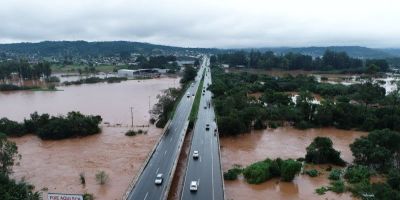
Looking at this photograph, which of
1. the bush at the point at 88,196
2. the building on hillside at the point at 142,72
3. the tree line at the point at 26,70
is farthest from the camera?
the building on hillside at the point at 142,72

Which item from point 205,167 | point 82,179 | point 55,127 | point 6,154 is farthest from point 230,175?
point 55,127

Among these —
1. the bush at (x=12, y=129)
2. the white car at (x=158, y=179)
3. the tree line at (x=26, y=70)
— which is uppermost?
the tree line at (x=26, y=70)

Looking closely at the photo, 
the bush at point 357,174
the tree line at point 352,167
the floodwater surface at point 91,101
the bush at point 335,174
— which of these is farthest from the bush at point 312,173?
the floodwater surface at point 91,101

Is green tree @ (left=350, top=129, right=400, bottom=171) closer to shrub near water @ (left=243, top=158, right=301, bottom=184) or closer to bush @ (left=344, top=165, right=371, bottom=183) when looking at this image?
bush @ (left=344, top=165, right=371, bottom=183)

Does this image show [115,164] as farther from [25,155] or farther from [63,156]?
[25,155]

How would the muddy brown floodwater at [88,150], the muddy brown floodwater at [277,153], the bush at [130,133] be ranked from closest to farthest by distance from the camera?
the muddy brown floodwater at [277,153]
the muddy brown floodwater at [88,150]
the bush at [130,133]

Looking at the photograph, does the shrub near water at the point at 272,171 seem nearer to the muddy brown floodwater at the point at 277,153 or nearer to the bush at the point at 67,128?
the muddy brown floodwater at the point at 277,153

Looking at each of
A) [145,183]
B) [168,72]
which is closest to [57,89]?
[168,72]
